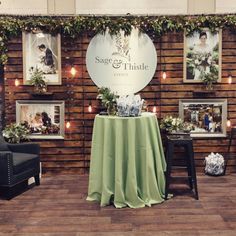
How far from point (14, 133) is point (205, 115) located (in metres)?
2.83

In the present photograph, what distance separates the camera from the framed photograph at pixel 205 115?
19.2 feet

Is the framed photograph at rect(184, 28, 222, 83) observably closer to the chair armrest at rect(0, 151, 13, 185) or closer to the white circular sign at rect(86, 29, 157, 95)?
the white circular sign at rect(86, 29, 157, 95)

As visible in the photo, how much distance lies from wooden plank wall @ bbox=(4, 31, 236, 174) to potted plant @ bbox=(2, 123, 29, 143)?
309mm

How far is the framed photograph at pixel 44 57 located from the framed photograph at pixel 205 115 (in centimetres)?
194

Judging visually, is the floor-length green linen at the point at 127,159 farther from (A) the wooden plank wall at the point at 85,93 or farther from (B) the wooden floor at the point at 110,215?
(A) the wooden plank wall at the point at 85,93

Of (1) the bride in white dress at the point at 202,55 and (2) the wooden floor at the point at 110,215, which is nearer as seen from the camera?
(2) the wooden floor at the point at 110,215

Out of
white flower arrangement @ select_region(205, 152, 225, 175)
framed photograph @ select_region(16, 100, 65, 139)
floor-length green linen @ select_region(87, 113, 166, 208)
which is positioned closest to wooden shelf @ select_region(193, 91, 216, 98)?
white flower arrangement @ select_region(205, 152, 225, 175)

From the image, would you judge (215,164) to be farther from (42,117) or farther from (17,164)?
(17,164)

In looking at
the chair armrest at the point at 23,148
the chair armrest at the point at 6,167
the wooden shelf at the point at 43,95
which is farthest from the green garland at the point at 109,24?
the chair armrest at the point at 6,167

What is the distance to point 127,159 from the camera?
14.3 ft

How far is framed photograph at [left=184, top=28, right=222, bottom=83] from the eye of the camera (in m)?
5.77

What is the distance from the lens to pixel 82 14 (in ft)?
19.1

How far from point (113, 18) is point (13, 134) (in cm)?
221

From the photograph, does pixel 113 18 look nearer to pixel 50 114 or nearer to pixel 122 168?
pixel 50 114
